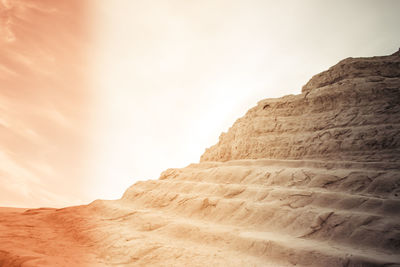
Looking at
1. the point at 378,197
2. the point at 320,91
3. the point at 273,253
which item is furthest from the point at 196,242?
the point at 320,91

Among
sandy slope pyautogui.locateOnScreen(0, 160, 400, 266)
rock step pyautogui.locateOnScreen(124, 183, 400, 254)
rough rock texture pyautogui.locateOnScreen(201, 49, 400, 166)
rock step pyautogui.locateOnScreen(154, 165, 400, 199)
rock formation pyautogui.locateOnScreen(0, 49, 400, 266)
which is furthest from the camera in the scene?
rough rock texture pyautogui.locateOnScreen(201, 49, 400, 166)

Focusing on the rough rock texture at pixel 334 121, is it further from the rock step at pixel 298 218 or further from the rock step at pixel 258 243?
the rock step at pixel 258 243

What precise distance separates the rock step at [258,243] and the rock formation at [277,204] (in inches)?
1.3

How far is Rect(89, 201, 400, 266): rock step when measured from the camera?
5996 mm

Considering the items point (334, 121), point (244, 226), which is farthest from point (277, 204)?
point (334, 121)

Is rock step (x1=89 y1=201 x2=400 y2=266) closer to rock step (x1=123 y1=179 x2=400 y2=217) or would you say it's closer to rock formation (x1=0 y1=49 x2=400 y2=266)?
rock formation (x1=0 y1=49 x2=400 y2=266)

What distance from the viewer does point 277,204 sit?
9.20 metres

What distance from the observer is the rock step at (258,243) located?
6.00m

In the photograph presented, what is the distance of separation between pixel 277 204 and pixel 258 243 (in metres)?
2.41

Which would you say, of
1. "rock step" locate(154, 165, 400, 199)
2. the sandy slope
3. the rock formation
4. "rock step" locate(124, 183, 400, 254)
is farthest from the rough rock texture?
"rock step" locate(124, 183, 400, 254)

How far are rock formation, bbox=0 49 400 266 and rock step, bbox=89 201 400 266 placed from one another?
0.11ft

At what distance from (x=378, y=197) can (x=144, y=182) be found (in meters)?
14.5

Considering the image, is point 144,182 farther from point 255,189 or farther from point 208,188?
point 255,189

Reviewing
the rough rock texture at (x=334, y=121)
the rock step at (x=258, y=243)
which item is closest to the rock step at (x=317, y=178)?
the rough rock texture at (x=334, y=121)
